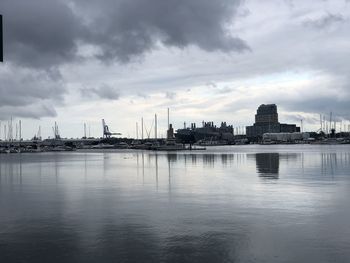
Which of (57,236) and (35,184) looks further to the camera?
(35,184)

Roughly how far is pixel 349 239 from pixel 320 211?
206 inches

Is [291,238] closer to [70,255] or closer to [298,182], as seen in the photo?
[70,255]

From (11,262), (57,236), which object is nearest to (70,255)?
(11,262)

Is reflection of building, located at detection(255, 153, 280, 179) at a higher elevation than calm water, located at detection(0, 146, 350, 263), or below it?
higher

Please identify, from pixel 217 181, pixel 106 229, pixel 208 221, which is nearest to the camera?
pixel 106 229

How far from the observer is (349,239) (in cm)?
1440

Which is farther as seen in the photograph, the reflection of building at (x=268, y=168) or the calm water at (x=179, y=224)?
the reflection of building at (x=268, y=168)

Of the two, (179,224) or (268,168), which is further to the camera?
(268,168)

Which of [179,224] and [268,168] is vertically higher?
[268,168]

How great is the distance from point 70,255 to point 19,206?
10640mm

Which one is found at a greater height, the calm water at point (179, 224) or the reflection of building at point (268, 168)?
the reflection of building at point (268, 168)

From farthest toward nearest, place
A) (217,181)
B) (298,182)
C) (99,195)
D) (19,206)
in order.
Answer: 1. (217,181)
2. (298,182)
3. (99,195)
4. (19,206)

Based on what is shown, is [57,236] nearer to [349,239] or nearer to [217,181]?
[349,239]

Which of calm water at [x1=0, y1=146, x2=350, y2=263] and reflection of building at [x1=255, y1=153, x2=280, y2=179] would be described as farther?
reflection of building at [x1=255, y1=153, x2=280, y2=179]
